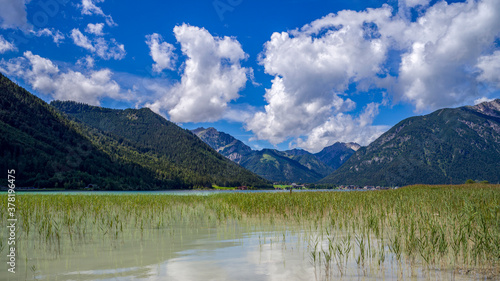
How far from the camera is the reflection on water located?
7676 millimetres

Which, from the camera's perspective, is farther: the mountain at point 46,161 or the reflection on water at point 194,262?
the mountain at point 46,161

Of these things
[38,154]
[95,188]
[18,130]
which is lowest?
[95,188]

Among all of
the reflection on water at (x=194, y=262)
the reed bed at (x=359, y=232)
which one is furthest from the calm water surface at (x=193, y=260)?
the reed bed at (x=359, y=232)

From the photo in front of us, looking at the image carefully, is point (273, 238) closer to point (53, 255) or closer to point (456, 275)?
point (456, 275)

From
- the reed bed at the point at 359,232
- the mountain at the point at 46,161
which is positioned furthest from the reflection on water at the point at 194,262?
the mountain at the point at 46,161

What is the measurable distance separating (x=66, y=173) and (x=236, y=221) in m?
170

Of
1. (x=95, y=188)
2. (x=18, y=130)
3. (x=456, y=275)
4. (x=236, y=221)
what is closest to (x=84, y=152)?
(x=18, y=130)

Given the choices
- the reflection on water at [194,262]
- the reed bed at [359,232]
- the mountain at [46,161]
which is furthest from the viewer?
the mountain at [46,161]

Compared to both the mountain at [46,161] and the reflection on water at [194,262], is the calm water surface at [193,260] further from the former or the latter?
the mountain at [46,161]

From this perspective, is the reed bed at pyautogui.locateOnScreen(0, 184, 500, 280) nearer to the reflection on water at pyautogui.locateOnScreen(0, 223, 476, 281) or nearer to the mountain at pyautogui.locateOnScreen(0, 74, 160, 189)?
the reflection on water at pyautogui.locateOnScreen(0, 223, 476, 281)

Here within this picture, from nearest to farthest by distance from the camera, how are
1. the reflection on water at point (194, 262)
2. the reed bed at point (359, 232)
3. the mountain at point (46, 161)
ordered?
the reflection on water at point (194, 262), the reed bed at point (359, 232), the mountain at point (46, 161)

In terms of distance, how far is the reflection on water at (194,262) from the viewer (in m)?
7.68

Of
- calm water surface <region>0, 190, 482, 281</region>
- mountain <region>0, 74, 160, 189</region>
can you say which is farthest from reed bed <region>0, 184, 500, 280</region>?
mountain <region>0, 74, 160, 189</region>

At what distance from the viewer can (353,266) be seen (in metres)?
8.41
